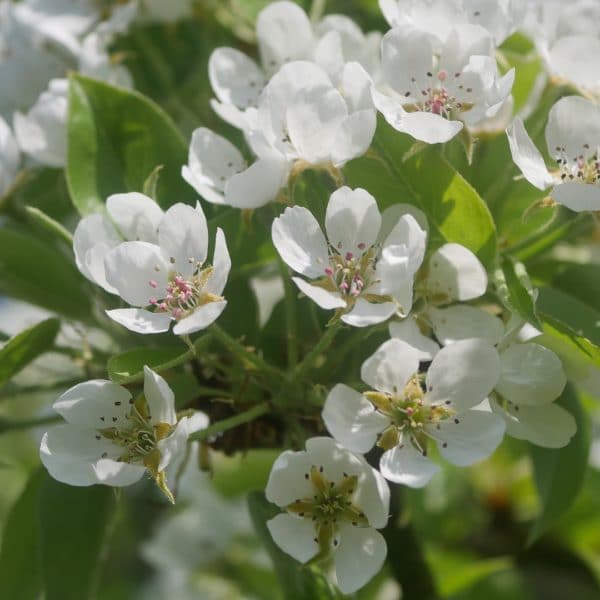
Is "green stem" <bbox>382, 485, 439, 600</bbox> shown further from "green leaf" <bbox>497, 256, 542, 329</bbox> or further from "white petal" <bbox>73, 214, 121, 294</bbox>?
"white petal" <bbox>73, 214, 121, 294</bbox>

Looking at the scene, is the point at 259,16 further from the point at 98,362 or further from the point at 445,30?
the point at 98,362

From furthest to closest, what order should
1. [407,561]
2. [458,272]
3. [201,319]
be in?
[407,561]
[458,272]
[201,319]

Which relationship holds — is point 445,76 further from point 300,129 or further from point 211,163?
point 211,163

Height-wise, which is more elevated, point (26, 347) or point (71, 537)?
point (26, 347)

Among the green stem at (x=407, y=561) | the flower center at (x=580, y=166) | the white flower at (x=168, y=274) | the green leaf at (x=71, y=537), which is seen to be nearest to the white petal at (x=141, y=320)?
the white flower at (x=168, y=274)

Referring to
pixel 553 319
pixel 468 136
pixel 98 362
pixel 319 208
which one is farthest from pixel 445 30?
pixel 98 362

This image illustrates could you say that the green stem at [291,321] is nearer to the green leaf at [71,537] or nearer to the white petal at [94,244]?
the white petal at [94,244]

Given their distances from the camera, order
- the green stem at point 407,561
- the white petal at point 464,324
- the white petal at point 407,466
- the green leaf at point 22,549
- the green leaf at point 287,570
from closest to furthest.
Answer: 1. the white petal at point 407,466
2. the white petal at point 464,324
3. the green leaf at point 287,570
4. the green leaf at point 22,549
5. the green stem at point 407,561

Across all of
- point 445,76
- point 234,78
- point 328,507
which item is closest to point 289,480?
point 328,507

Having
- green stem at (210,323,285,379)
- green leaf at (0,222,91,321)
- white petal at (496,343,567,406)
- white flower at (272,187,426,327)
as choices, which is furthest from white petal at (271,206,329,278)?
green leaf at (0,222,91,321)
